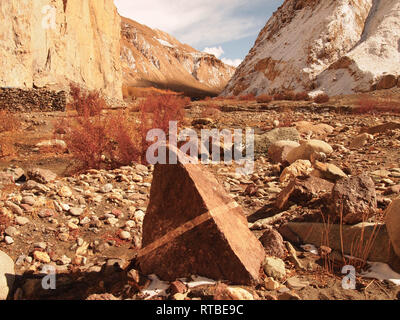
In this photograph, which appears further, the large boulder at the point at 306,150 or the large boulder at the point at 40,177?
the large boulder at the point at 306,150

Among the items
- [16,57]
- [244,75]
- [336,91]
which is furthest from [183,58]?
[16,57]

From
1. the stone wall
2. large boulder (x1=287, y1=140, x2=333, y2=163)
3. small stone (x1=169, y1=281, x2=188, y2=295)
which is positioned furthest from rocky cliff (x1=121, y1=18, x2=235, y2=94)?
small stone (x1=169, y1=281, x2=188, y2=295)

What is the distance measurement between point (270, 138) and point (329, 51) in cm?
2272

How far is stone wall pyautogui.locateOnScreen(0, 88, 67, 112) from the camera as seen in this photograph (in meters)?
9.55

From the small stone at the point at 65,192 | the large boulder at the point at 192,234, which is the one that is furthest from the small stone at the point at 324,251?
the small stone at the point at 65,192

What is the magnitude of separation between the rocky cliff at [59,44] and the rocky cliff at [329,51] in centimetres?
1485

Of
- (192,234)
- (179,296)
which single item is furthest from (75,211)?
(179,296)

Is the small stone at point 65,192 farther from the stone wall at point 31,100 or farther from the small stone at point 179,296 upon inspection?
the stone wall at point 31,100

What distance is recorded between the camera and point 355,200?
2.29 metres

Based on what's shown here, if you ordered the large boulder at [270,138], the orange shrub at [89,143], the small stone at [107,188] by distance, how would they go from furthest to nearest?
the large boulder at [270,138] → the orange shrub at [89,143] → the small stone at [107,188]

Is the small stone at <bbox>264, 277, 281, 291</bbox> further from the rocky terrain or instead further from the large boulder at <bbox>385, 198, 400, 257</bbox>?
the large boulder at <bbox>385, 198, 400, 257</bbox>

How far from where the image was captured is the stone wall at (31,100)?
9547mm

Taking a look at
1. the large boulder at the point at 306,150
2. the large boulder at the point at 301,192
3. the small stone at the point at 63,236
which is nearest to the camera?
the small stone at the point at 63,236

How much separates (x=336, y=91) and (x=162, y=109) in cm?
1866
